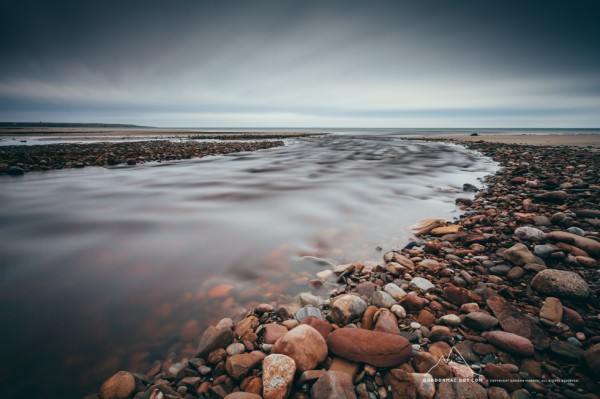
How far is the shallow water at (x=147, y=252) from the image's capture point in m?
2.35

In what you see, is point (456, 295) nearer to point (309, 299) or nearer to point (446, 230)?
point (309, 299)

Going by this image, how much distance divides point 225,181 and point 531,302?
9.28 meters

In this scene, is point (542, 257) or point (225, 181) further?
point (225, 181)

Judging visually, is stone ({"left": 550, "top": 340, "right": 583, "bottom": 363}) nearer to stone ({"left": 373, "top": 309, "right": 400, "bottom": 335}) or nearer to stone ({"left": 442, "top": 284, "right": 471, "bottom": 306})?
stone ({"left": 442, "top": 284, "right": 471, "bottom": 306})

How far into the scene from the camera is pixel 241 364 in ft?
6.56

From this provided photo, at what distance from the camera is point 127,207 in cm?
659

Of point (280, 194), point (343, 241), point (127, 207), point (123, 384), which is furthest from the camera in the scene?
point (280, 194)

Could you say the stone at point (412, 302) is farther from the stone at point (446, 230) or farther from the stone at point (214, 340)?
the stone at point (446, 230)

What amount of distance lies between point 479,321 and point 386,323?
845mm

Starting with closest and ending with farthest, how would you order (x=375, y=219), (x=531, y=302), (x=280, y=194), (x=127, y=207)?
(x=531, y=302) < (x=375, y=219) < (x=127, y=207) < (x=280, y=194)

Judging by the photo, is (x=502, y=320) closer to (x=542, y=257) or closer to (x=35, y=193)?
(x=542, y=257)

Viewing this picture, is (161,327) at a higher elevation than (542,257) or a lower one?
lower

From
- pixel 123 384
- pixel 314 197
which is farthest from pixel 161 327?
pixel 314 197

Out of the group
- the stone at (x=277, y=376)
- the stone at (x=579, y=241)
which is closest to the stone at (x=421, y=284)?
the stone at (x=277, y=376)
